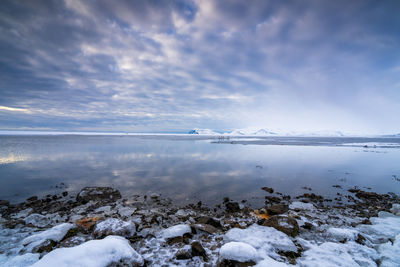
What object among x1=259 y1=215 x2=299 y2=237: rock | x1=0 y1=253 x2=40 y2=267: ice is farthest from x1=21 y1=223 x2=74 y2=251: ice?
x1=259 y1=215 x2=299 y2=237: rock

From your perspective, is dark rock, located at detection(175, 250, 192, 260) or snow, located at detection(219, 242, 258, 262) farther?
dark rock, located at detection(175, 250, 192, 260)

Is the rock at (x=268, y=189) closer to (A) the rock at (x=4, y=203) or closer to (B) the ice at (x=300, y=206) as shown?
(B) the ice at (x=300, y=206)

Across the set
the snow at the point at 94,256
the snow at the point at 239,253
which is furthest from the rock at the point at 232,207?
the snow at the point at 94,256

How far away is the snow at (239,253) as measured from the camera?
4691 millimetres

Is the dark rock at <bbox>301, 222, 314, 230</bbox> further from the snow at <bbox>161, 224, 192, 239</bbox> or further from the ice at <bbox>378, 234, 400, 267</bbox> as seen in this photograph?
the snow at <bbox>161, 224, 192, 239</bbox>

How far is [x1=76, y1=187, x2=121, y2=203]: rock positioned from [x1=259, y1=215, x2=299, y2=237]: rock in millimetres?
8999

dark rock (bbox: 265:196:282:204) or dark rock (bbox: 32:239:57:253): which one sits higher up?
dark rock (bbox: 32:239:57:253)

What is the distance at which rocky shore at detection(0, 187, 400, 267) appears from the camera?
4.79m

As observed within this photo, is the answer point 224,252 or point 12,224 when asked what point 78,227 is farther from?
point 224,252

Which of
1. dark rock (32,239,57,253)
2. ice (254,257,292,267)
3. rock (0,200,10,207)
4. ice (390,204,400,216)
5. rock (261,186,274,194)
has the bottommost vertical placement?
rock (0,200,10,207)

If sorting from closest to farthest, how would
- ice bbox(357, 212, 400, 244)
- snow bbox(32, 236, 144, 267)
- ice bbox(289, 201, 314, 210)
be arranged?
1. snow bbox(32, 236, 144, 267)
2. ice bbox(357, 212, 400, 244)
3. ice bbox(289, 201, 314, 210)

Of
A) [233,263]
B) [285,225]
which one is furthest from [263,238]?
[233,263]

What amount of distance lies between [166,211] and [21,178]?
14769mm

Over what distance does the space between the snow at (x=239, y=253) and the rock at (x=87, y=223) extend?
528 cm
